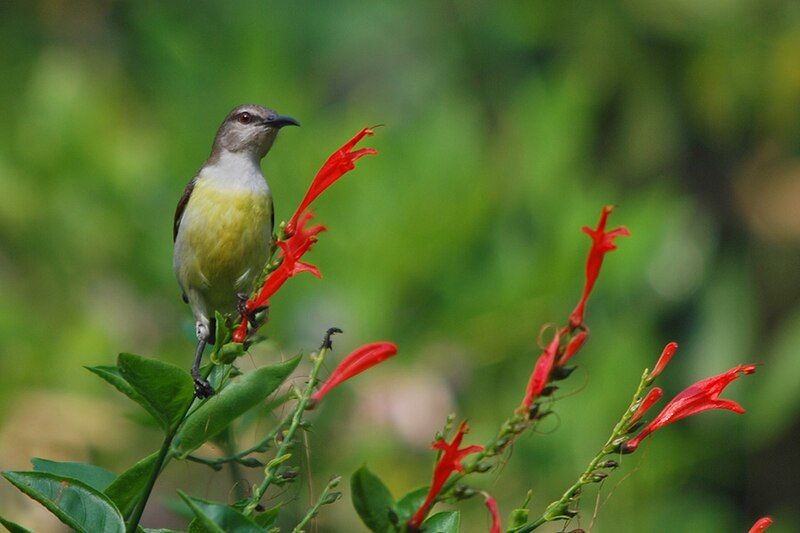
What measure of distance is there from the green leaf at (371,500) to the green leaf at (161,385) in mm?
195

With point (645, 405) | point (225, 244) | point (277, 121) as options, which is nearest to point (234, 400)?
point (645, 405)

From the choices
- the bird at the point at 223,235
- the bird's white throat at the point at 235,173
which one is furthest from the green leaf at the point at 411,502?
the bird's white throat at the point at 235,173

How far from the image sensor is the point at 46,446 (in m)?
4.41

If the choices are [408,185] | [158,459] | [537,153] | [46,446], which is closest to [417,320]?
[408,185]

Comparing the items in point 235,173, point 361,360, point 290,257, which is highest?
point 235,173

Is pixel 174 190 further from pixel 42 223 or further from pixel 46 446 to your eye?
pixel 46 446

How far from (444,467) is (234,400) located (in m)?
0.25

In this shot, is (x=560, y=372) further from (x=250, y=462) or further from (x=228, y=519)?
(x=250, y=462)

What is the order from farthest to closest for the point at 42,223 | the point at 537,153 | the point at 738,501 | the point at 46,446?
the point at 738,501 < the point at 537,153 < the point at 42,223 < the point at 46,446

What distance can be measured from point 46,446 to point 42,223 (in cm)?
117

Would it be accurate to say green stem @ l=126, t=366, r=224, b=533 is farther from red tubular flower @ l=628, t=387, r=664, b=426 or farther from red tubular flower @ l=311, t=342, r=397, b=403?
red tubular flower @ l=628, t=387, r=664, b=426

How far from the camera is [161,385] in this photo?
1.21 meters

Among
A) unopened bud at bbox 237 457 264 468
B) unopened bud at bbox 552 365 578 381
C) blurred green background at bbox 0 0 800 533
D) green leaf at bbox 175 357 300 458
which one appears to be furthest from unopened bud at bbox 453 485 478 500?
blurred green background at bbox 0 0 800 533

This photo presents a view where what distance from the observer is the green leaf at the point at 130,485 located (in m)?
1.27
